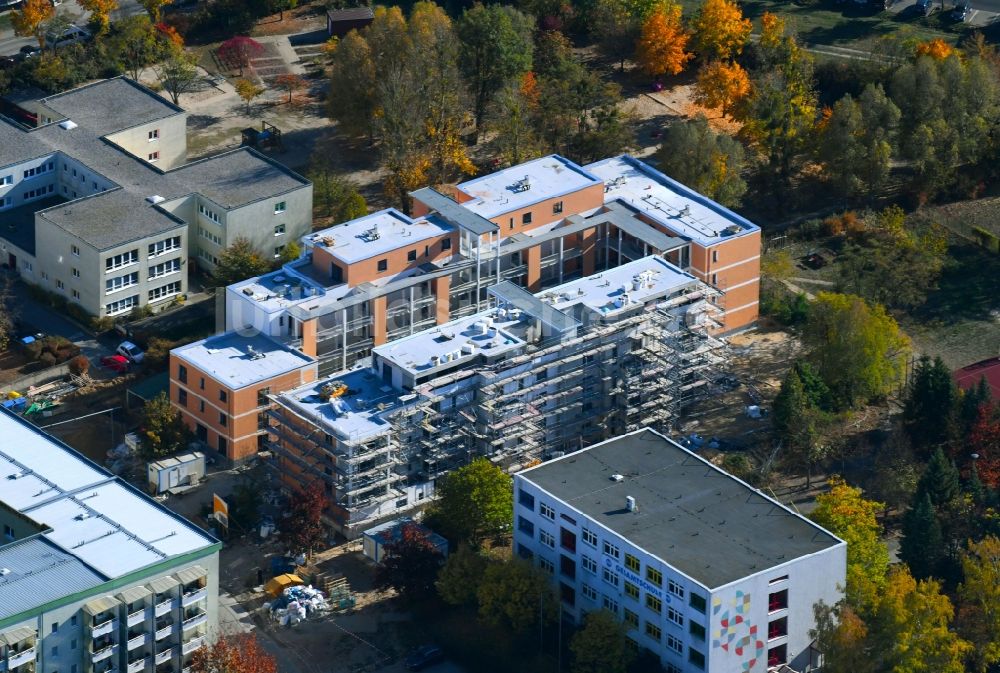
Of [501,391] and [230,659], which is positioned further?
[501,391]

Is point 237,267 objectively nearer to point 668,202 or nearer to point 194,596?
point 668,202

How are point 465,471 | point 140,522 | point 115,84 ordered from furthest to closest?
point 115,84
point 465,471
point 140,522

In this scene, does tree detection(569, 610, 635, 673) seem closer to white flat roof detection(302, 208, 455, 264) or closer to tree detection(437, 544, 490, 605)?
tree detection(437, 544, 490, 605)

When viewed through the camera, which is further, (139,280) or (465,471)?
→ (139,280)

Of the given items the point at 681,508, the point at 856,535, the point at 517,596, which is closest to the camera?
the point at 517,596

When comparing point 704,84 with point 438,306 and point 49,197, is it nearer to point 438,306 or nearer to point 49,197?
point 438,306

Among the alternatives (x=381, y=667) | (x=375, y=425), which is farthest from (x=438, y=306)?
(x=381, y=667)

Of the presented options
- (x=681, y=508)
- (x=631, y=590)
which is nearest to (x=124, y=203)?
(x=681, y=508)
